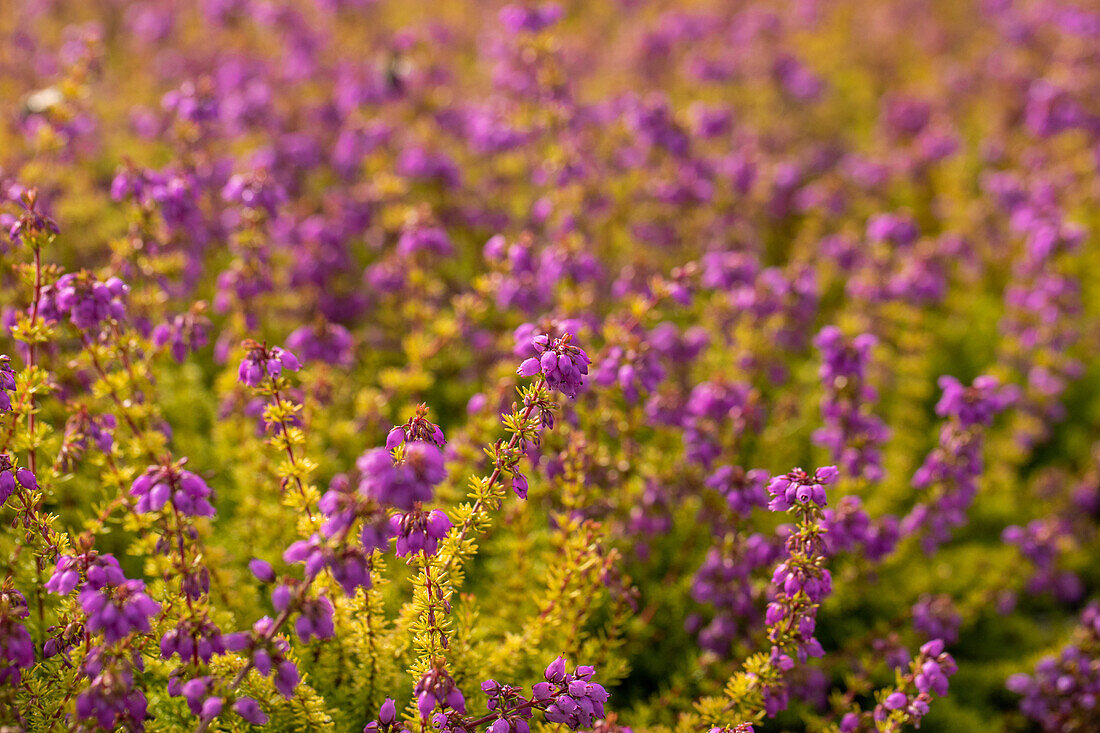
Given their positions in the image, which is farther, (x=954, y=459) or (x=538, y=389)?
(x=954, y=459)

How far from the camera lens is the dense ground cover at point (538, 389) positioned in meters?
2.95

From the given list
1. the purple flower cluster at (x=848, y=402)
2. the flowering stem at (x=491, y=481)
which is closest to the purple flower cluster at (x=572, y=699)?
the flowering stem at (x=491, y=481)

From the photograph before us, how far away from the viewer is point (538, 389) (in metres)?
2.79

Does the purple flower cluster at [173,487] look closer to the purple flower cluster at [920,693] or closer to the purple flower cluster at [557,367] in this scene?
the purple flower cluster at [557,367]

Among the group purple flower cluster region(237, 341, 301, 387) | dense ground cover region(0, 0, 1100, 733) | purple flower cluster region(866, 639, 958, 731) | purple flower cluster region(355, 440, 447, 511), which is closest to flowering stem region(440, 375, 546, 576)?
dense ground cover region(0, 0, 1100, 733)

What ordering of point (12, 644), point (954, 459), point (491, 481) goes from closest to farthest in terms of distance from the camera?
point (12, 644), point (491, 481), point (954, 459)

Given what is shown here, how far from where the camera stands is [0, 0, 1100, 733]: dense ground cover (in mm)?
2945

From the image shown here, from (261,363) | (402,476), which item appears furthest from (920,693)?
(261,363)

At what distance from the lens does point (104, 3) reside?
11219mm

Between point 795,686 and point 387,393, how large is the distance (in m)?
2.94

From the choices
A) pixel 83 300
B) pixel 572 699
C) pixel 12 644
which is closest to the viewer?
pixel 12 644

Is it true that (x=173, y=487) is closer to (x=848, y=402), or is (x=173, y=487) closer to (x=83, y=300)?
(x=83, y=300)

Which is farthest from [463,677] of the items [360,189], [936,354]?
[936,354]

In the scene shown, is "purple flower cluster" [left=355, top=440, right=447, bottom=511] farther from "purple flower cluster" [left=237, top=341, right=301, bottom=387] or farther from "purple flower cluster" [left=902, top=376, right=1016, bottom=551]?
"purple flower cluster" [left=902, top=376, right=1016, bottom=551]
